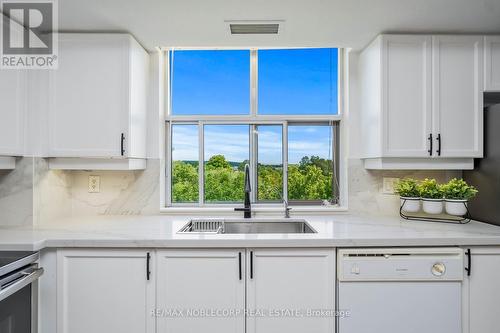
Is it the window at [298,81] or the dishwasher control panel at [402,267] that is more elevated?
the window at [298,81]

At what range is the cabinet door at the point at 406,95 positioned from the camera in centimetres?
193

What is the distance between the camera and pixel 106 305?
1.57 meters

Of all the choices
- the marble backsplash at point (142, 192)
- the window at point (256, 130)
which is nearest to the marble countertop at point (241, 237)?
the marble backsplash at point (142, 192)

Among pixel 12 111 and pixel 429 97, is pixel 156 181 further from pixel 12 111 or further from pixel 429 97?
pixel 429 97

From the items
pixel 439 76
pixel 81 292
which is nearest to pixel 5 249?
pixel 81 292

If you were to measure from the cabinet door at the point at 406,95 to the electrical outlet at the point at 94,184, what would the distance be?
2136mm

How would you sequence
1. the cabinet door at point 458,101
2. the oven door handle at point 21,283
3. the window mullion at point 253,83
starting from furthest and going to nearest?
the window mullion at point 253,83 < the cabinet door at point 458,101 < the oven door handle at point 21,283

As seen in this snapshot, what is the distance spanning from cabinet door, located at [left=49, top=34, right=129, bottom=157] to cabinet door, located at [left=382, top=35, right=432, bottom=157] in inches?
68.8

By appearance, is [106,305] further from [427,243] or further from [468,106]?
[468,106]

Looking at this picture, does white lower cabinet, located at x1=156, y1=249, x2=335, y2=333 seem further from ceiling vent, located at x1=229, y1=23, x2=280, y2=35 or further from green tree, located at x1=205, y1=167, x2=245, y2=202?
ceiling vent, located at x1=229, y1=23, x2=280, y2=35

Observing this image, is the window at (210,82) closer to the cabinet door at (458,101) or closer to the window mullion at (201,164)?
the window mullion at (201,164)

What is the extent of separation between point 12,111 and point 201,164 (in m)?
1.27

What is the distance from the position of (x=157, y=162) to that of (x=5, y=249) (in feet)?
3.53

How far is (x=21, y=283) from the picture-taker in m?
1.35
